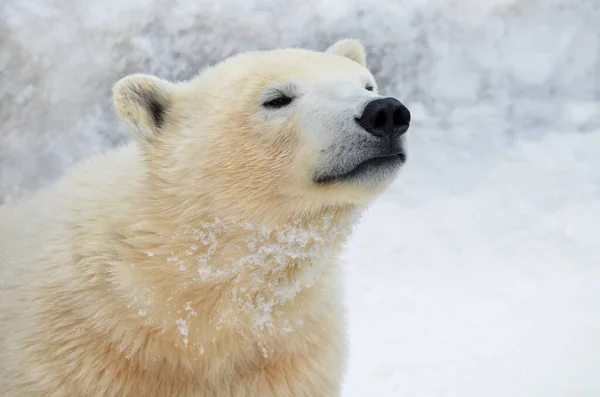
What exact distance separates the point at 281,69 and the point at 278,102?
14 cm

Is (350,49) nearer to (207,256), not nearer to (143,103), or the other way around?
(143,103)

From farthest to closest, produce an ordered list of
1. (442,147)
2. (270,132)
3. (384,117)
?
(442,147) < (270,132) < (384,117)

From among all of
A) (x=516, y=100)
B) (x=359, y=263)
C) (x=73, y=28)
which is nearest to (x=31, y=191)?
(x=73, y=28)

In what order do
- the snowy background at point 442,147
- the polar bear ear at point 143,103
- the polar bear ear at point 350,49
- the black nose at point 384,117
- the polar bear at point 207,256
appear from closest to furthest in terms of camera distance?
the black nose at point 384,117 < the polar bear at point 207,256 < the polar bear ear at point 143,103 < the polar bear ear at point 350,49 < the snowy background at point 442,147

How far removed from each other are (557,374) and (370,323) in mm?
1105

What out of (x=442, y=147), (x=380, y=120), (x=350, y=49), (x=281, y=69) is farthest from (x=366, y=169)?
(x=442, y=147)

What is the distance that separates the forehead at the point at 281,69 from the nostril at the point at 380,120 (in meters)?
0.34

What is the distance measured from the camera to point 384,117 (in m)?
2.27

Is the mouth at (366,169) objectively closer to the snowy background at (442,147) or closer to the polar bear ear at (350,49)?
the polar bear ear at (350,49)

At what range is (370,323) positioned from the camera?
14.1ft

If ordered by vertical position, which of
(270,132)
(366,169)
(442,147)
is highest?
(270,132)

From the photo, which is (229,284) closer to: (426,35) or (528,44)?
(426,35)

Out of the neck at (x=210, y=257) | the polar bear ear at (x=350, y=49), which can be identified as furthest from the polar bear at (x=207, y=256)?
the polar bear ear at (x=350, y=49)

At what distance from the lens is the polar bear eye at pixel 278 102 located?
2.54 meters
